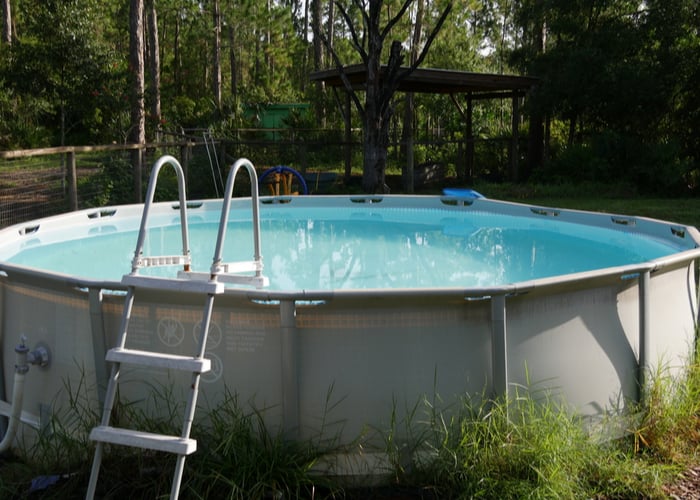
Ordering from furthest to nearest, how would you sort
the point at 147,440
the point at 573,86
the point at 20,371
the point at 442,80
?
the point at 573,86
the point at 442,80
the point at 20,371
the point at 147,440

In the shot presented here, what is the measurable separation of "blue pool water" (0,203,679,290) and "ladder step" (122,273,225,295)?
3.77 metres

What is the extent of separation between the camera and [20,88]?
52.9 ft

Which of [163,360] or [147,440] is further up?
[163,360]

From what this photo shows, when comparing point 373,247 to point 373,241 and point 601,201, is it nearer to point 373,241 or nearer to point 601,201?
point 373,241

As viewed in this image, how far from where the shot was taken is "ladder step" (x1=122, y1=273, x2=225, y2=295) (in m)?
3.03

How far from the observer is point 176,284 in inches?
122

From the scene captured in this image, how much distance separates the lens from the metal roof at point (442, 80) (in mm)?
16312

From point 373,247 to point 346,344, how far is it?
19.5 feet

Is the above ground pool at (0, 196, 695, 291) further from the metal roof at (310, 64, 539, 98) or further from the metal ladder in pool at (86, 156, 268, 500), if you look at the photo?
the metal roof at (310, 64, 539, 98)

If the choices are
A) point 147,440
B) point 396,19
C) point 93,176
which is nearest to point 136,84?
point 93,176

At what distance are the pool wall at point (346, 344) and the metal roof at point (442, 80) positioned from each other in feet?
41.4

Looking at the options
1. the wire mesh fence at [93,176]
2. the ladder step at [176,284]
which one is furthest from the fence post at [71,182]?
the ladder step at [176,284]

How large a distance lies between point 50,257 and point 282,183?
6.84 meters

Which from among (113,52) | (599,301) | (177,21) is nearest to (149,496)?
(599,301)
